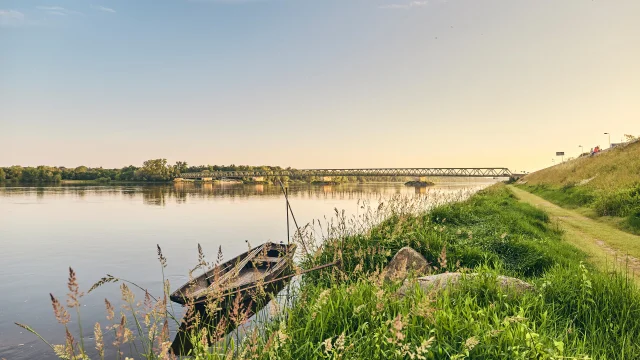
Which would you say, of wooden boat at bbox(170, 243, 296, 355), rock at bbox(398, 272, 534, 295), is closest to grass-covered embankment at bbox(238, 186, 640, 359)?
rock at bbox(398, 272, 534, 295)

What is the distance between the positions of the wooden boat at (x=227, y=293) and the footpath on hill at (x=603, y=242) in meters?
8.71

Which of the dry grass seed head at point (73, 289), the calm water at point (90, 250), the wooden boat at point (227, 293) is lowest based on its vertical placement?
the calm water at point (90, 250)

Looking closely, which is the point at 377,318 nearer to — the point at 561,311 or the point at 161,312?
the point at 161,312

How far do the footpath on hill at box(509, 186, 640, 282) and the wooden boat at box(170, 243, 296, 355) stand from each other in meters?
8.71

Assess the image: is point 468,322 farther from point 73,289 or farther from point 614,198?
point 614,198

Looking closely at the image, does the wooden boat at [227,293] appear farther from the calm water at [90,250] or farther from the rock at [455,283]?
the calm water at [90,250]

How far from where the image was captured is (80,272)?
2103 centimetres

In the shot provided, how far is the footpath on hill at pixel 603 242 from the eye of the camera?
444 inches

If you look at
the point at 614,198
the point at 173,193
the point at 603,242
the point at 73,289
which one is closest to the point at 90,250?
the point at 73,289

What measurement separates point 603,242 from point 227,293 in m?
15.0

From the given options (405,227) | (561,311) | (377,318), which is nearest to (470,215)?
(405,227)

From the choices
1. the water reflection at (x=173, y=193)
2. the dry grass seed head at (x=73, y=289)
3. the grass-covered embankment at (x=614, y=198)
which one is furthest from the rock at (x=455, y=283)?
the water reflection at (x=173, y=193)

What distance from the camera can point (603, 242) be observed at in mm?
14820

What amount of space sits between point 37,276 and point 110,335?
11.5m
